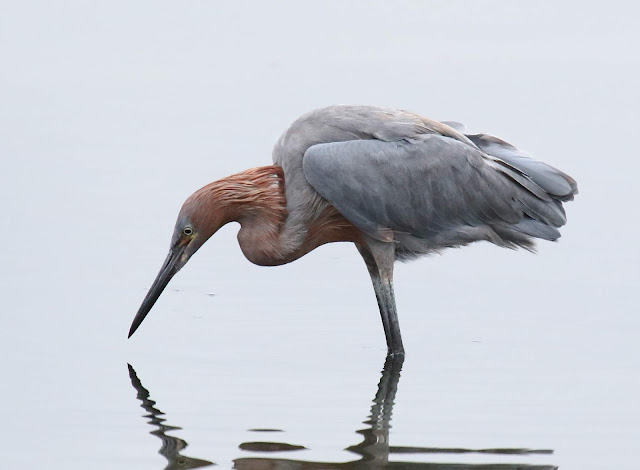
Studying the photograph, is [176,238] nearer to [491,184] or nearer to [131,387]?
[131,387]

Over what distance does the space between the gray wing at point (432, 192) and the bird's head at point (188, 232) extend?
625 mm

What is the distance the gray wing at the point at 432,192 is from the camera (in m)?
8.12

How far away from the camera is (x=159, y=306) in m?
9.03

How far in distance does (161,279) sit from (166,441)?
70.4 inches

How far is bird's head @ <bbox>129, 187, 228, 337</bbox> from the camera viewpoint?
319 inches

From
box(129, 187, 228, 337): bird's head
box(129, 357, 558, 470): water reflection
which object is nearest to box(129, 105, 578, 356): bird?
box(129, 187, 228, 337): bird's head

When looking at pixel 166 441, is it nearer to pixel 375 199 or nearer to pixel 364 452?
pixel 364 452

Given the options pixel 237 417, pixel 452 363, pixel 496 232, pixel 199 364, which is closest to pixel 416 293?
pixel 496 232

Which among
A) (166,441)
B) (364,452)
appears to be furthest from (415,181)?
(166,441)

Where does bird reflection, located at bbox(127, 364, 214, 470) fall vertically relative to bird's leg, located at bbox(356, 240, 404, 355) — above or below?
below

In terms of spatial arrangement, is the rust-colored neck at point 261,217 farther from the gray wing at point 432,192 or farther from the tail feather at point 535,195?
the tail feather at point 535,195

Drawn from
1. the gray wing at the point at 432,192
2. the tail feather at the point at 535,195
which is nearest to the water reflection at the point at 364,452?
the gray wing at the point at 432,192

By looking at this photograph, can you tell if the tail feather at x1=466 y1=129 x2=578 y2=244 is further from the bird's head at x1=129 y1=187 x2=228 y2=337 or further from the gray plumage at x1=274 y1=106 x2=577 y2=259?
the bird's head at x1=129 y1=187 x2=228 y2=337

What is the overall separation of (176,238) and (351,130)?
1260 mm
